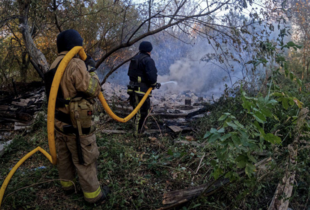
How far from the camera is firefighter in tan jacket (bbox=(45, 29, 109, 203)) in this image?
243 cm

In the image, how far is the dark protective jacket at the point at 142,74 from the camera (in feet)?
15.2

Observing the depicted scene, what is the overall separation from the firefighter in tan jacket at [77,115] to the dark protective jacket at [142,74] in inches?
82.1

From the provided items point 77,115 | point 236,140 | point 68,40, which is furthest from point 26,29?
point 236,140

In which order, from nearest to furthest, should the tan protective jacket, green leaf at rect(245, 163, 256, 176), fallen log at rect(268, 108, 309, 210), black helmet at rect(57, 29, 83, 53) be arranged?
green leaf at rect(245, 163, 256, 176)
fallen log at rect(268, 108, 309, 210)
the tan protective jacket
black helmet at rect(57, 29, 83, 53)

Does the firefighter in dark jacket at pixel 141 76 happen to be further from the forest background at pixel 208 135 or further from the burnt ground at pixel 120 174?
the burnt ground at pixel 120 174

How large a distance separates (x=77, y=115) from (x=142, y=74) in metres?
2.52

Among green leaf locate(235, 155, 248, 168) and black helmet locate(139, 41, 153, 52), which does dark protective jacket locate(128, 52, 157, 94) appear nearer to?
black helmet locate(139, 41, 153, 52)

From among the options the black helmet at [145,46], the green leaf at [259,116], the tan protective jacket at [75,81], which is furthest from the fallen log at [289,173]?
the black helmet at [145,46]

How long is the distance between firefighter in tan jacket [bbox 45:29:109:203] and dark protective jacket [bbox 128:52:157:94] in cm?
209

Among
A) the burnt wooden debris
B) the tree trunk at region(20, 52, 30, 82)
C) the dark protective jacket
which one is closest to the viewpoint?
the dark protective jacket

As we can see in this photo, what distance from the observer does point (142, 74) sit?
4.74 m

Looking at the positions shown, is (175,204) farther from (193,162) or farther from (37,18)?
(37,18)

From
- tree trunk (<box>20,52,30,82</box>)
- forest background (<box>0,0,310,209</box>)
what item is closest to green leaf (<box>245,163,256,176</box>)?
forest background (<box>0,0,310,209</box>)

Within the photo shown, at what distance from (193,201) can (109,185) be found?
3.95 ft
